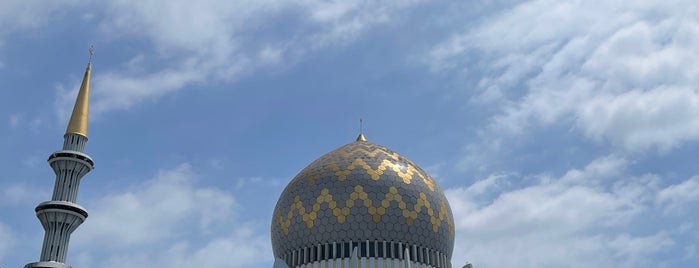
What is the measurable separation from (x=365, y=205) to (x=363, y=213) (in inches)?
16.7

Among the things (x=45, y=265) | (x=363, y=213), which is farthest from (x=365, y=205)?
(x=45, y=265)

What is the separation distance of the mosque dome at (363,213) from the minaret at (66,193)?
33.4 ft

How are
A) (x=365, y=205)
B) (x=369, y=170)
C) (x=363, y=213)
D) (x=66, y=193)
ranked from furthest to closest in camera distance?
1. (x=66, y=193)
2. (x=369, y=170)
3. (x=365, y=205)
4. (x=363, y=213)

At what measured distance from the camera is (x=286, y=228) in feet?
114

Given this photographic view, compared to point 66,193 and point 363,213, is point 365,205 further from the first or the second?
point 66,193

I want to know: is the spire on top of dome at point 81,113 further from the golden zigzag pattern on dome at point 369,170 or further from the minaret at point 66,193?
the golden zigzag pattern on dome at point 369,170

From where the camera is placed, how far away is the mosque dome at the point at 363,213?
3278 centimetres

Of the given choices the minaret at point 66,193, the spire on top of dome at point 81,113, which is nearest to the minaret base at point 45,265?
the minaret at point 66,193

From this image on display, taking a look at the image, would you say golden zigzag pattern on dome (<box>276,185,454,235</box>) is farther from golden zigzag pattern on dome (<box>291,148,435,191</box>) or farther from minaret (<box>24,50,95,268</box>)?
minaret (<box>24,50,95,268</box>)

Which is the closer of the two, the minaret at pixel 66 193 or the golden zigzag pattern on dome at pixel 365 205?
the golden zigzag pattern on dome at pixel 365 205

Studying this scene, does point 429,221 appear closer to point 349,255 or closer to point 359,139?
point 349,255

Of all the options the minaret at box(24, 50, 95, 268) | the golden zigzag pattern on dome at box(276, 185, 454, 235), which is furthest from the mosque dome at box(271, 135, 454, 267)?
the minaret at box(24, 50, 95, 268)

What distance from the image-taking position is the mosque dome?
108 ft

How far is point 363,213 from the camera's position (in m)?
33.1
